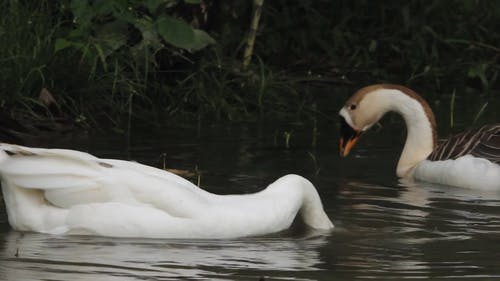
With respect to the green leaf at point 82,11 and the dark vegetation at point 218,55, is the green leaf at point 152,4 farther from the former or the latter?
the green leaf at point 82,11

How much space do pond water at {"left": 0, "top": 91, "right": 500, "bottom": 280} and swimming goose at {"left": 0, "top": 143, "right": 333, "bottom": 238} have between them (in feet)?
0.23

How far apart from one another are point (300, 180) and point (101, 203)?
112 centimetres

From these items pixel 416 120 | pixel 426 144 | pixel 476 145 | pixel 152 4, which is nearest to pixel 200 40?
pixel 152 4

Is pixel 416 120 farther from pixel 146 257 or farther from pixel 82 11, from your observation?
pixel 146 257

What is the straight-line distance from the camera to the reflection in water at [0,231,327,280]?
708cm

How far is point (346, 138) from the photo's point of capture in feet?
38.4

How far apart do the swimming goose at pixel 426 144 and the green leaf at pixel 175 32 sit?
133 cm

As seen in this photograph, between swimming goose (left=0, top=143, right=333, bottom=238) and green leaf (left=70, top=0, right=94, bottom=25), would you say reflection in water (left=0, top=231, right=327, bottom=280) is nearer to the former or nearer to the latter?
swimming goose (left=0, top=143, right=333, bottom=238)

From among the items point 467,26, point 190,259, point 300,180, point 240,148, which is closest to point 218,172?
point 240,148

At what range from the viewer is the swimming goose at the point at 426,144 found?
10.6m

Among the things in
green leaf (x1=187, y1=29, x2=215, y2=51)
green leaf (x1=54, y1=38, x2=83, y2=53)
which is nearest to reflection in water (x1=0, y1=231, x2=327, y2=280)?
green leaf (x1=54, y1=38, x2=83, y2=53)

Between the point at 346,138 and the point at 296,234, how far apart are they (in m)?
3.38

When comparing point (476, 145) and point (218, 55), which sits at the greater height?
point (218, 55)

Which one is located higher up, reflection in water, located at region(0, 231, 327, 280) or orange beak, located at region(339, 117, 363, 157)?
orange beak, located at region(339, 117, 363, 157)
